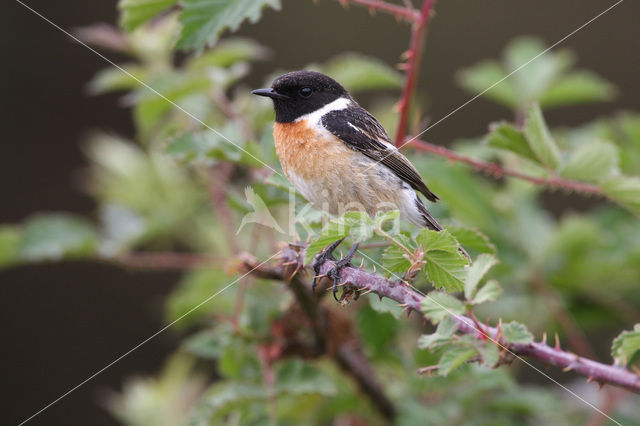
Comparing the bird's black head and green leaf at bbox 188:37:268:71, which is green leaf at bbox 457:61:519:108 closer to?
the bird's black head

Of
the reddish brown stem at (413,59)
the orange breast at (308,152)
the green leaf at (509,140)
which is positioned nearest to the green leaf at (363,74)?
the orange breast at (308,152)

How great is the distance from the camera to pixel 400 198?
2406mm

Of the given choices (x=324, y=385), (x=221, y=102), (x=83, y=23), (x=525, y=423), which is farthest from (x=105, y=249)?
(x=83, y=23)

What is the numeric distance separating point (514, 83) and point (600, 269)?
0.98m

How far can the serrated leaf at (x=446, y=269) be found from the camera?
1.61 m

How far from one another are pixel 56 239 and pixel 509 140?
5.52ft

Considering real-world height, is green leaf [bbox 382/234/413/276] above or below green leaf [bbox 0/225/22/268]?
above

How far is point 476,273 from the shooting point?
1708 mm

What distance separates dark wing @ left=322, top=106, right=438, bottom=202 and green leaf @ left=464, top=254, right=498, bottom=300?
0.55 metres

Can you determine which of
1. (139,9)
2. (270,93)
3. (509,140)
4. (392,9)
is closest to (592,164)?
(509,140)

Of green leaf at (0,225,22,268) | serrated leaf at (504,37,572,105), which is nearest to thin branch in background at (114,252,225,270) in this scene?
green leaf at (0,225,22,268)

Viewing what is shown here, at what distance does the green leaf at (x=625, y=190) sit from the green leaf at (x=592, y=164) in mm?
53

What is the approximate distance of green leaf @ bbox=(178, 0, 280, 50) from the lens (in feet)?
6.69

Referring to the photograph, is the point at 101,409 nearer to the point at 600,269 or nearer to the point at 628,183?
the point at 600,269
